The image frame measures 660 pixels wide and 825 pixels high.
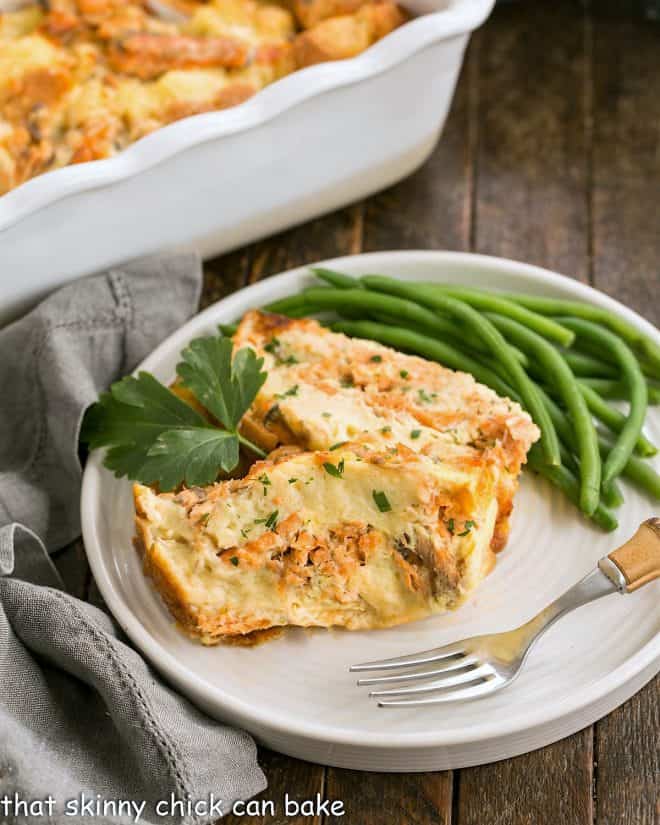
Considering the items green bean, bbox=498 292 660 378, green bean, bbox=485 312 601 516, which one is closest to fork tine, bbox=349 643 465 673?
green bean, bbox=485 312 601 516

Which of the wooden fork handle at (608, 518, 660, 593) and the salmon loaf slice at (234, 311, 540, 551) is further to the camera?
the salmon loaf slice at (234, 311, 540, 551)

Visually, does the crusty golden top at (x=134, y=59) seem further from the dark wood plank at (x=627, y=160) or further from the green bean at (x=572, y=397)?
the green bean at (x=572, y=397)

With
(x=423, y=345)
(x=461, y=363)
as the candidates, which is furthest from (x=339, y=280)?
(x=461, y=363)

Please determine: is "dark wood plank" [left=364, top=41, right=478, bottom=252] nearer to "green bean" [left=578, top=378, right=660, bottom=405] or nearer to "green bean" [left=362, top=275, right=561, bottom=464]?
"green bean" [left=362, top=275, right=561, bottom=464]

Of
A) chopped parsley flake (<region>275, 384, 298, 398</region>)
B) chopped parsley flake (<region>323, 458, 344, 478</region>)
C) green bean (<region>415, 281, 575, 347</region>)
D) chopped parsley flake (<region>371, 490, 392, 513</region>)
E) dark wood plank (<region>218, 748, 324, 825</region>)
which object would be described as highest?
chopped parsley flake (<region>323, 458, 344, 478</region>)

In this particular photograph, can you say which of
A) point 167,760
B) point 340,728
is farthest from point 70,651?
point 340,728

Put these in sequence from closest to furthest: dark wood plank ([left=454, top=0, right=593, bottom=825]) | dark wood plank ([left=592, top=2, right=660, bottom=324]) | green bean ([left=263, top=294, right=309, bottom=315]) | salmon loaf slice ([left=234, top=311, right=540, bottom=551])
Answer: salmon loaf slice ([left=234, top=311, right=540, bottom=551]) < green bean ([left=263, top=294, right=309, bottom=315]) < dark wood plank ([left=592, top=2, right=660, bottom=324]) < dark wood plank ([left=454, top=0, right=593, bottom=825])

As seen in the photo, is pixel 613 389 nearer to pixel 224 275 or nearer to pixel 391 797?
pixel 391 797

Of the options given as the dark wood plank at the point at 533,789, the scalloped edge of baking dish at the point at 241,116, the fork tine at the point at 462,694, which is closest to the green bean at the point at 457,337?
the scalloped edge of baking dish at the point at 241,116
